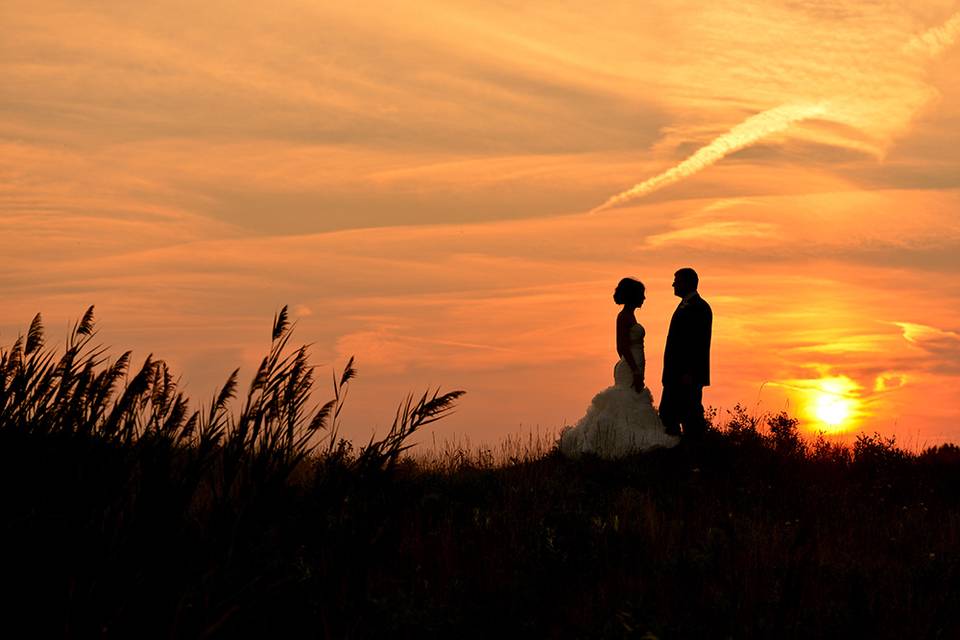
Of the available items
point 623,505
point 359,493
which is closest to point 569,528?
point 623,505

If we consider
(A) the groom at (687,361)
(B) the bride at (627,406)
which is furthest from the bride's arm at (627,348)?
(A) the groom at (687,361)

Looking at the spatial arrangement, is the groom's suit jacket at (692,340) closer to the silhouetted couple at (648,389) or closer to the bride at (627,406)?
the silhouetted couple at (648,389)

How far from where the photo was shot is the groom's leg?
15445mm

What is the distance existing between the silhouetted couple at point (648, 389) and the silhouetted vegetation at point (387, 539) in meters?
0.56

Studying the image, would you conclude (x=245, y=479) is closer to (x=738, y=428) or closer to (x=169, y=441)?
(x=169, y=441)

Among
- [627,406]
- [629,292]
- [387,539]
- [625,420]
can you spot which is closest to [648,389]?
[627,406]

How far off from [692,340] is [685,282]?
918mm

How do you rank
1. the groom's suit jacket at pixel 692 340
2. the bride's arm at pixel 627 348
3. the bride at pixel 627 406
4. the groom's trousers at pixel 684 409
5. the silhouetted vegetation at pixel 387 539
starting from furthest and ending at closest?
the groom's trousers at pixel 684 409 < the groom's suit jacket at pixel 692 340 < the bride at pixel 627 406 < the bride's arm at pixel 627 348 < the silhouetted vegetation at pixel 387 539

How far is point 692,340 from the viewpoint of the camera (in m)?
15.0

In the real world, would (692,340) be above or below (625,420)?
above

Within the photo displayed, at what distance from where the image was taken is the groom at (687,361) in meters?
15.1

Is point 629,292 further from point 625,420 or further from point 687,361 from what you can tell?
point 625,420

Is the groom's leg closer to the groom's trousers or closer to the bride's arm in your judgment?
the groom's trousers

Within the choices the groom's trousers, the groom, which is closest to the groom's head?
the groom
